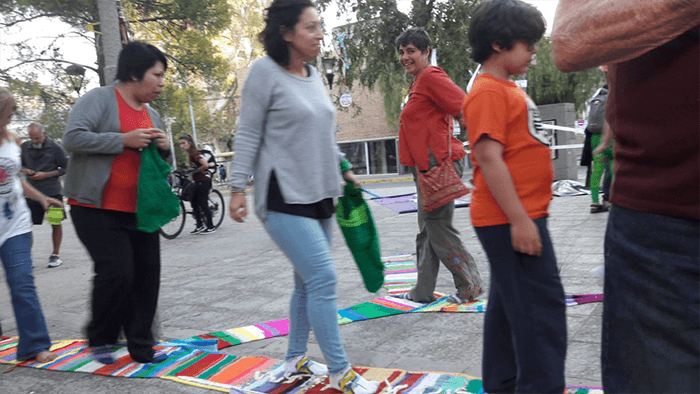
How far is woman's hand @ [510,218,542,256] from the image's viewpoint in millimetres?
1924

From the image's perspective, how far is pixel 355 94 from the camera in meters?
40.6

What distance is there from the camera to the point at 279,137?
8.55 ft

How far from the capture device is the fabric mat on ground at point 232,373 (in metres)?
2.69

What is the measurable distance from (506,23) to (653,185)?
2.97 feet

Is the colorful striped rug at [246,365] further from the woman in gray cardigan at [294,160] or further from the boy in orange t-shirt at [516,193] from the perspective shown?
the boy in orange t-shirt at [516,193]

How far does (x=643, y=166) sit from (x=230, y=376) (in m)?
2.35

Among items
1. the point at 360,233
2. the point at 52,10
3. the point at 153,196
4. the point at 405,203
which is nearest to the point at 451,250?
the point at 360,233

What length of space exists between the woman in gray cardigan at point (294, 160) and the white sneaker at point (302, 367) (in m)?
0.25

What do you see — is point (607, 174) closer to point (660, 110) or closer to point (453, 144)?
point (453, 144)

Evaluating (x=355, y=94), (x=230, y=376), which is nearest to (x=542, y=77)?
(x=355, y=94)

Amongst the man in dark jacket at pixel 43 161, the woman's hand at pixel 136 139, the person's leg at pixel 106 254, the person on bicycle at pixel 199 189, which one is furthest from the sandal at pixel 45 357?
the person on bicycle at pixel 199 189

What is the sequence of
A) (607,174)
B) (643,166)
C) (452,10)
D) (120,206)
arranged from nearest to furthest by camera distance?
(643,166), (120,206), (607,174), (452,10)

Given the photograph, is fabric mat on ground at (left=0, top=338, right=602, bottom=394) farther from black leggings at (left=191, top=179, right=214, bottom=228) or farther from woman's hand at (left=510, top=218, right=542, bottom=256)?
black leggings at (left=191, top=179, right=214, bottom=228)

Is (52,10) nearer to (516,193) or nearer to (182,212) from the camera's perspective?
(182,212)
